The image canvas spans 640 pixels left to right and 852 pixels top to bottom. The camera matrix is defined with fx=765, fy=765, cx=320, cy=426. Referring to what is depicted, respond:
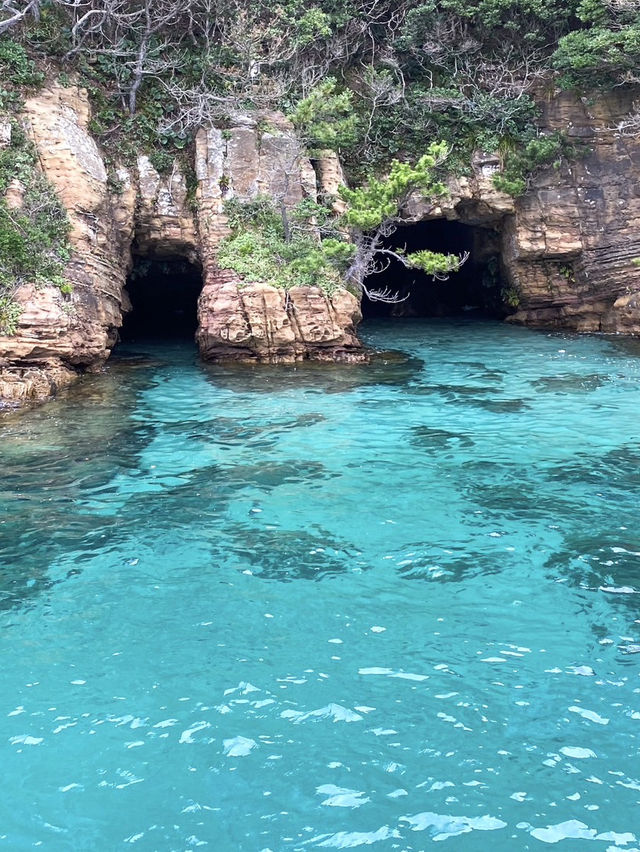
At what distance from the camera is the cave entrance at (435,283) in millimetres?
25062

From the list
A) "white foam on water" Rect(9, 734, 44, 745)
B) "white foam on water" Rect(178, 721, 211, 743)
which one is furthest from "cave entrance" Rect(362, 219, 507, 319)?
"white foam on water" Rect(9, 734, 44, 745)

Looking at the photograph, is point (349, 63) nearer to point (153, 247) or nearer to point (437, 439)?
point (153, 247)

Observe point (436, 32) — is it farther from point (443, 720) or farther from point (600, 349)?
point (443, 720)

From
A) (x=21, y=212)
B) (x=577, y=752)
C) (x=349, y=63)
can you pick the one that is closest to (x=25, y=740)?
(x=577, y=752)

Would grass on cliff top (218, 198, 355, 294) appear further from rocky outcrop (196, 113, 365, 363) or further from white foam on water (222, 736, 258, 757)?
white foam on water (222, 736, 258, 757)

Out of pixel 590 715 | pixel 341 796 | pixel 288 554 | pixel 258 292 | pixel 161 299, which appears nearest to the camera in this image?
pixel 341 796

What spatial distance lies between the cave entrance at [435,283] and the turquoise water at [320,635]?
14.5 metres

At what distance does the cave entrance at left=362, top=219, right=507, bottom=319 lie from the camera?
25.1 metres

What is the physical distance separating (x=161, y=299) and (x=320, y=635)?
777 inches

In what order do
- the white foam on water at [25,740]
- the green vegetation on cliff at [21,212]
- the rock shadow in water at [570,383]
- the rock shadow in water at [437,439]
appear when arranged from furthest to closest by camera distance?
1. the green vegetation on cliff at [21,212]
2. the rock shadow in water at [570,383]
3. the rock shadow in water at [437,439]
4. the white foam on water at [25,740]

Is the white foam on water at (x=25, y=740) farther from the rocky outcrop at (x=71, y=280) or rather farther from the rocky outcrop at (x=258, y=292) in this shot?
the rocky outcrop at (x=258, y=292)

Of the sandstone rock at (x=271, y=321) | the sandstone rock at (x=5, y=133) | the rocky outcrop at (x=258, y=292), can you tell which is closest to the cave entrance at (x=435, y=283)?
the rocky outcrop at (x=258, y=292)

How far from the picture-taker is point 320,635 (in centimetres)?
584

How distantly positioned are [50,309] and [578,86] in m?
14.1
